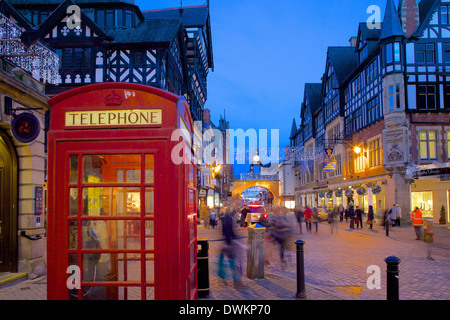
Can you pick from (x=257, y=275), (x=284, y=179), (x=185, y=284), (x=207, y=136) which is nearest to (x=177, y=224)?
(x=185, y=284)

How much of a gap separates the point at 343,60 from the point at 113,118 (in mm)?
39797

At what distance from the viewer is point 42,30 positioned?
71.5ft

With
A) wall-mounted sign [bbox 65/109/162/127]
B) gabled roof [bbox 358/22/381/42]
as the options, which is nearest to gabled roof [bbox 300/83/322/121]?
gabled roof [bbox 358/22/381/42]

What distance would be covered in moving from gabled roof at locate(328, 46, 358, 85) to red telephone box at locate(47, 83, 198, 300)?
1465 inches

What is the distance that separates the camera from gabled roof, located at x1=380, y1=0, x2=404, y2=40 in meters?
26.6

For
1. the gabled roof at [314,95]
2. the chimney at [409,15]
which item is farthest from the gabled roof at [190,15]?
the chimney at [409,15]

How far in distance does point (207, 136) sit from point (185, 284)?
1791 inches

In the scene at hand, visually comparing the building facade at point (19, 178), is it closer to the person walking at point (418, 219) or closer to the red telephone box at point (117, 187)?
the red telephone box at point (117, 187)

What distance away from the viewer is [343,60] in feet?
→ 131

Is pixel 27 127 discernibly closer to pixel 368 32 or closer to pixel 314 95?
pixel 368 32

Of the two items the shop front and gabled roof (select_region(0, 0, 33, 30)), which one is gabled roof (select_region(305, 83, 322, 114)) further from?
gabled roof (select_region(0, 0, 33, 30))

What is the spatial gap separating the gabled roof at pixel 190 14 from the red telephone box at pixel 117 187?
36.1 metres

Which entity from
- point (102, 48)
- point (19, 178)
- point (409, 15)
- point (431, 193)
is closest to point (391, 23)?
point (409, 15)

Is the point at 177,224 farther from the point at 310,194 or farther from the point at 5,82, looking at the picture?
the point at 310,194
